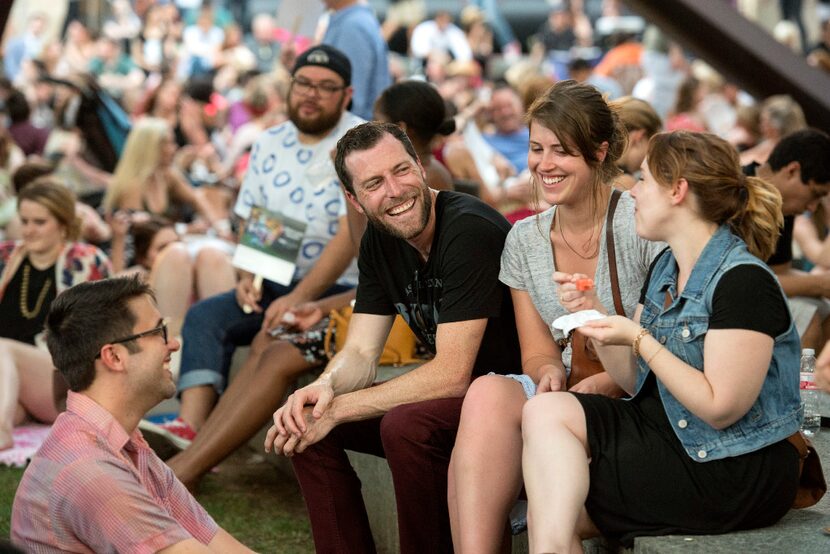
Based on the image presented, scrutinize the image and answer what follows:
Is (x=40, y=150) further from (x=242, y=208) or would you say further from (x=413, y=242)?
(x=413, y=242)

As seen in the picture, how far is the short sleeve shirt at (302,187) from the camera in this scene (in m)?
5.49

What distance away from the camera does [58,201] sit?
240 inches

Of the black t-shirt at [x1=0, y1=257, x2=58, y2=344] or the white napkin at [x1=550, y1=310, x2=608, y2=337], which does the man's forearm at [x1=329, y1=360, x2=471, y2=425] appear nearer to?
the white napkin at [x1=550, y1=310, x2=608, y2=337]

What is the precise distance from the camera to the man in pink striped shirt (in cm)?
274

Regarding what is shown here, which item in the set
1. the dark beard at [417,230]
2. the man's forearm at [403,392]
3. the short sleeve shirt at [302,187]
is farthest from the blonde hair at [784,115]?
the man's forearm at [403,392]

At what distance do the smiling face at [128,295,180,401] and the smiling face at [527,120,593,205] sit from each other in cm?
115

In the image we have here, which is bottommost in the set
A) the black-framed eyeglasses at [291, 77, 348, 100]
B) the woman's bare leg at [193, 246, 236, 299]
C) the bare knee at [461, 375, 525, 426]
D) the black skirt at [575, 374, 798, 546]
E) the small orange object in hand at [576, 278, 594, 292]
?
the woman's bare leg at [193, 246, 236, 299]

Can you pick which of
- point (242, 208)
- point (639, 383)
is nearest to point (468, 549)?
point (639, 383)

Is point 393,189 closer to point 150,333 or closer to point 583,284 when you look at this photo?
point 583,284

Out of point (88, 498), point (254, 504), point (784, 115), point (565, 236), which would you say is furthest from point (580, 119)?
point (784, 115)

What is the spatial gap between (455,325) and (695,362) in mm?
825

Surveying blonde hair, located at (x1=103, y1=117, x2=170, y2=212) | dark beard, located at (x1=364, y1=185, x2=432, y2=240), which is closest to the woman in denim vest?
dark beard, located at (x1=364, y1=185, x2=432, y2=240)

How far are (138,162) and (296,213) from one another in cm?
287

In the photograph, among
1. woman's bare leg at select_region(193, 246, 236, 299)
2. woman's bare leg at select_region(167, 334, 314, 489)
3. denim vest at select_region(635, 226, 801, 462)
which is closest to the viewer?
denim vest at select_region(635, 226, 801, 462)
